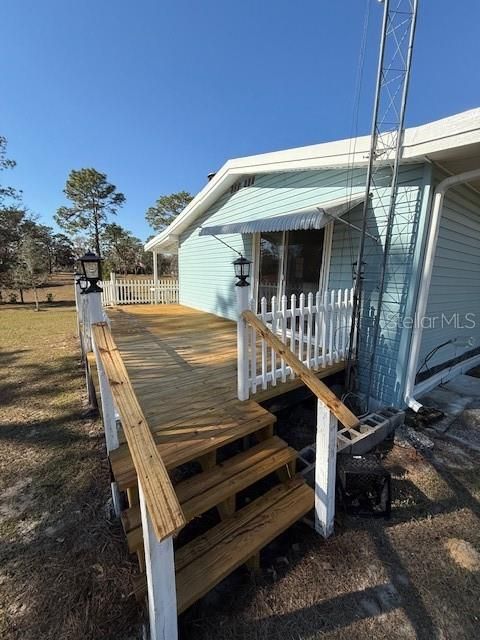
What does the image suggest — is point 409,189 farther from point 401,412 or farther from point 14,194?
point 14,194

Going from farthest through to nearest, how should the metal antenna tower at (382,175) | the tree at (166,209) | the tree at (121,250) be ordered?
the tree at (166,209) < the tree at (121,250) < the metal antenna tower at (382,175)

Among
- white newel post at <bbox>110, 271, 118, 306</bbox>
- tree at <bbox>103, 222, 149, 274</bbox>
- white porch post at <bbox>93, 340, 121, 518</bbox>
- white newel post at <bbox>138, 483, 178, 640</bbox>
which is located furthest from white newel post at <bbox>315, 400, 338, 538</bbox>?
tree at <bbox>103, 222, 149, 274</bbox>

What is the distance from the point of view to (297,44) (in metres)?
5.81

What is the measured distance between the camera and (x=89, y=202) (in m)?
27.1

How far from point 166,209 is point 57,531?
33667 millimetres

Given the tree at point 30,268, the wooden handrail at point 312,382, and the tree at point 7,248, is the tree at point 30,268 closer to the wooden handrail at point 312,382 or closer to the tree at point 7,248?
the tree at point 7,248

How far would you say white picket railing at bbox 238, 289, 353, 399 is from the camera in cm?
293

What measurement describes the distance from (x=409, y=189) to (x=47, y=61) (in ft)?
27.6

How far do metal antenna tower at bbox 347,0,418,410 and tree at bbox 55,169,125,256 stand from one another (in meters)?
29.2

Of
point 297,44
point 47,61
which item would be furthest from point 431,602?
point 47,61

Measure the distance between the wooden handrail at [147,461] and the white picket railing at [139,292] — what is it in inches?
395

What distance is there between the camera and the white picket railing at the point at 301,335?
2.93 metres

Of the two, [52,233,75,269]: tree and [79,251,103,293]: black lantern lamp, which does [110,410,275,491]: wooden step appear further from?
[52,233,75,269]: tree

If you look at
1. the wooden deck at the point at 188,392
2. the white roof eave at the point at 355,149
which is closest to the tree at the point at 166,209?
the white roof eave at the point at 355,149
